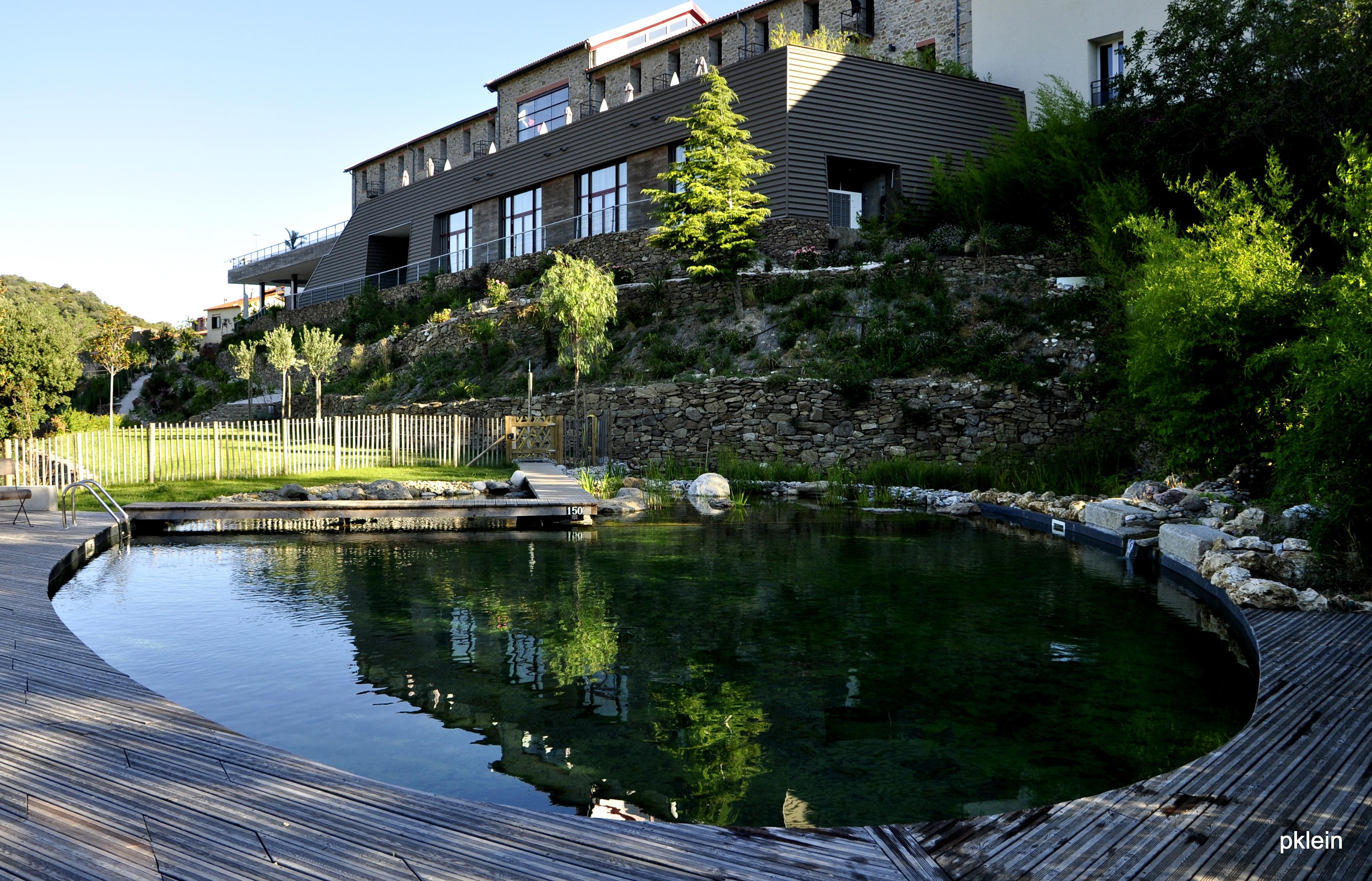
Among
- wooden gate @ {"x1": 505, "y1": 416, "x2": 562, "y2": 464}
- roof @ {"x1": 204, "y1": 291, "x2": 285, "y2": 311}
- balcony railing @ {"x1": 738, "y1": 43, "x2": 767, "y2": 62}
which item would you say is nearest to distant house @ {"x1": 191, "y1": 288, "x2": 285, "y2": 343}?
roof @ {"x1": 204, "y1": 291, "x2": 285, "y2": 311}

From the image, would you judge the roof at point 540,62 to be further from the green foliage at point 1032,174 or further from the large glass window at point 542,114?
the green foliage at point 1032,174

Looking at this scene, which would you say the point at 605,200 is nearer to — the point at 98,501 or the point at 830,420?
the point at 830,420

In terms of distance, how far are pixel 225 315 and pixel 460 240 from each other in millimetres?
45453

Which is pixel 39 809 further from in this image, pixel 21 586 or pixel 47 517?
pixel 47 517

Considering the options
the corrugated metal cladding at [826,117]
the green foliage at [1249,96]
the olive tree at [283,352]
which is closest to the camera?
the green foliage at [1249,96]

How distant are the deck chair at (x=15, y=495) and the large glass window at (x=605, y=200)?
1783cm

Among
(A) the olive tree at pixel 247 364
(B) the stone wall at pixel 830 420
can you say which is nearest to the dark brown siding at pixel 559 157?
(A) the olive tree at pixel 247 364

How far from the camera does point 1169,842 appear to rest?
302cm

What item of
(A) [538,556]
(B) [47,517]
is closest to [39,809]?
(A) [538,556]

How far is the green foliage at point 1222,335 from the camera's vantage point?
1000cm

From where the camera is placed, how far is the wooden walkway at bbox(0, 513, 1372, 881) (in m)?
2.84

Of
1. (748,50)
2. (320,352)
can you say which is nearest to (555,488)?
(320,352)

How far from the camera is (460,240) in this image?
34719mm

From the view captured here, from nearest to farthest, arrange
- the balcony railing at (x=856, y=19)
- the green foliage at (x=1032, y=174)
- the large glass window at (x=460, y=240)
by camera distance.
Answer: the green foliage at (x=1032, y=174) < the balcony railing at (x=856, y=19) < the large glass window at (x=460, y=240)
